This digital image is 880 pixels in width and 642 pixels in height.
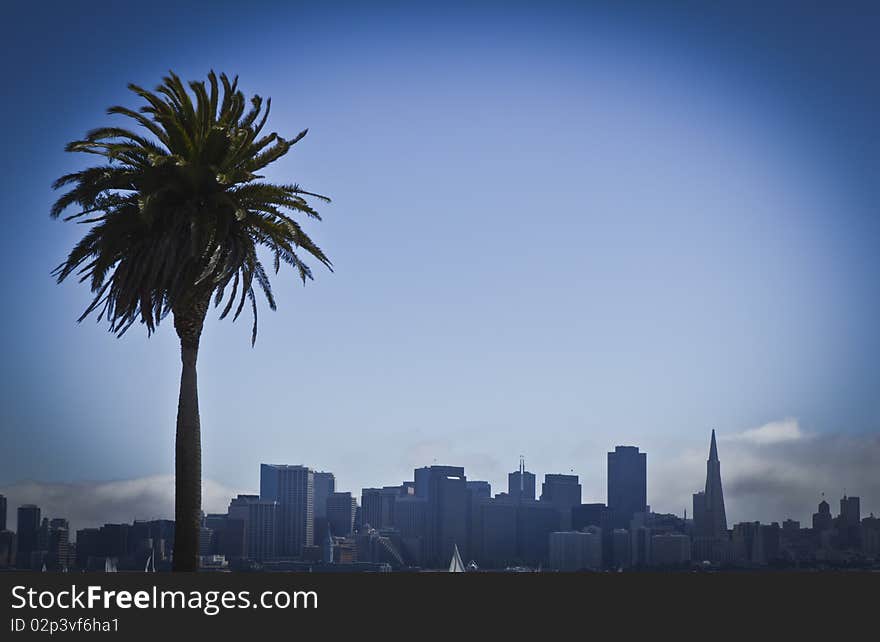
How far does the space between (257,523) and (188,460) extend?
529ft

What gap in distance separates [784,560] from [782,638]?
15515 cm

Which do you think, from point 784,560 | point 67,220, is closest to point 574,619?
point 67,220

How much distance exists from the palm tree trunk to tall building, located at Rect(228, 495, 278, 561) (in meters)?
151

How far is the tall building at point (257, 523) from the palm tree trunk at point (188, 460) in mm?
151078

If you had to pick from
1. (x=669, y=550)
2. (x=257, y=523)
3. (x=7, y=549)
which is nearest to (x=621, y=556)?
(x=669, y=550)

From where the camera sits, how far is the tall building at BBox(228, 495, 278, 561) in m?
186

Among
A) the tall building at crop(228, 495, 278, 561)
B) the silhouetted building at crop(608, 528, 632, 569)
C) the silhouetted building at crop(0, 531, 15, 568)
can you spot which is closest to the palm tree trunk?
the silhouetted building at crop(0, 531, 15, 568)

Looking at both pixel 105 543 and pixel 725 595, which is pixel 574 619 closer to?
pixel 725 595

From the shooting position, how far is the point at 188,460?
114ft

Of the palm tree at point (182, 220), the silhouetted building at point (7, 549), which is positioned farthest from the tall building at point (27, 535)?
the palm tree at point (182, 220)

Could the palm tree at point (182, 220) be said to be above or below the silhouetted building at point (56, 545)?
above

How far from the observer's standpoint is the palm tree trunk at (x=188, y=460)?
3431 centimetres

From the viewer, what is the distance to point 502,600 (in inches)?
1005

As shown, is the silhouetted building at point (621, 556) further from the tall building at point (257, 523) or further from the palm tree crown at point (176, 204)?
the palm tree crown at point (176, 204)
